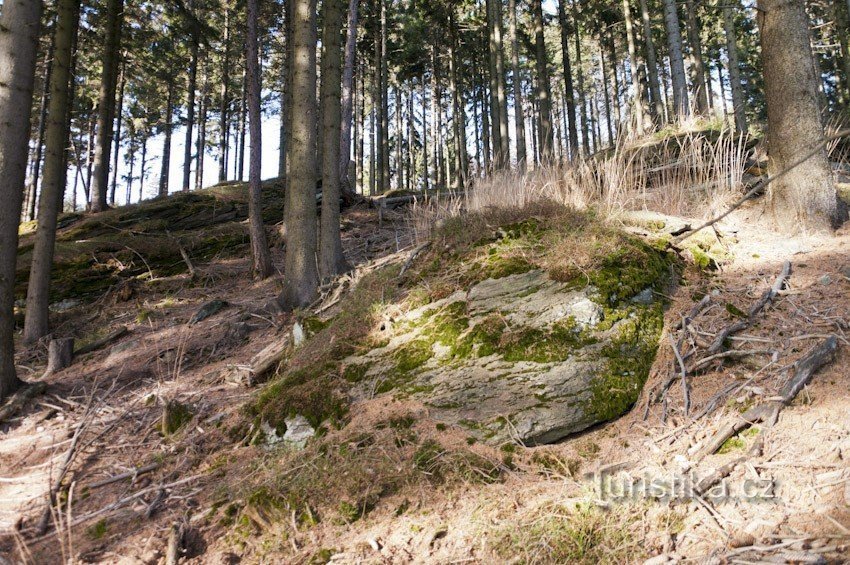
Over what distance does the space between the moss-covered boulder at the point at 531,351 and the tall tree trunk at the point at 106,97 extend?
11448 mm

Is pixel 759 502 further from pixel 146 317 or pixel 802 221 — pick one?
pixel 146 317

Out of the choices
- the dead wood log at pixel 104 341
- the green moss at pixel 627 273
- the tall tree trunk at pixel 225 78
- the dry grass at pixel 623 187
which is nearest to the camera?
the green moss at pixel 627 273

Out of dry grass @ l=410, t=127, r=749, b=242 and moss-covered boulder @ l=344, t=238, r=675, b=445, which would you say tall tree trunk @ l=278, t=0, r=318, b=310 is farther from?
moss-covered boulder @ l=344, t=238, r=675, b=445

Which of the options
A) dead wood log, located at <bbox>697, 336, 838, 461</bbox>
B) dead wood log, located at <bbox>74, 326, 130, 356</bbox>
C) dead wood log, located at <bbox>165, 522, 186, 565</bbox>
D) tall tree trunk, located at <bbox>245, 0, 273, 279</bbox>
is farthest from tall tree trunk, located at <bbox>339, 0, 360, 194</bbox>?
dead wood log, located at <bbox>697, 336, 838, 461</bbox>

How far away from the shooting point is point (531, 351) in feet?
9.86

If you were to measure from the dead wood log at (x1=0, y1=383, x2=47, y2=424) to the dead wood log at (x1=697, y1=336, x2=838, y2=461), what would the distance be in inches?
212

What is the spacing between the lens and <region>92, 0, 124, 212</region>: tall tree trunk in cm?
1094

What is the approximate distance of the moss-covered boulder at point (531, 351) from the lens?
2711 millimetres

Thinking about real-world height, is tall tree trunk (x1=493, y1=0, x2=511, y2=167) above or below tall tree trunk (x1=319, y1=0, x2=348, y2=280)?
above

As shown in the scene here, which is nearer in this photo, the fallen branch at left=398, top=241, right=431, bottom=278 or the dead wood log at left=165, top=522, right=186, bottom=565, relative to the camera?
the dead wood log at left=165, top=522, right=186, bottom=565

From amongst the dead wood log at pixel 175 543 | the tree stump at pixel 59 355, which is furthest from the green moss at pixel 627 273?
the tree stump at pixel 59 355

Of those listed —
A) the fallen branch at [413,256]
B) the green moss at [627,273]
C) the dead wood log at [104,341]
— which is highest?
the fallen branch at [413,256]

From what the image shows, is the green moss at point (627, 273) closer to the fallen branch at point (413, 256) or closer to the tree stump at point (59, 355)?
the fallen branch at point (413, 256)

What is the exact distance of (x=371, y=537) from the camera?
224cm
